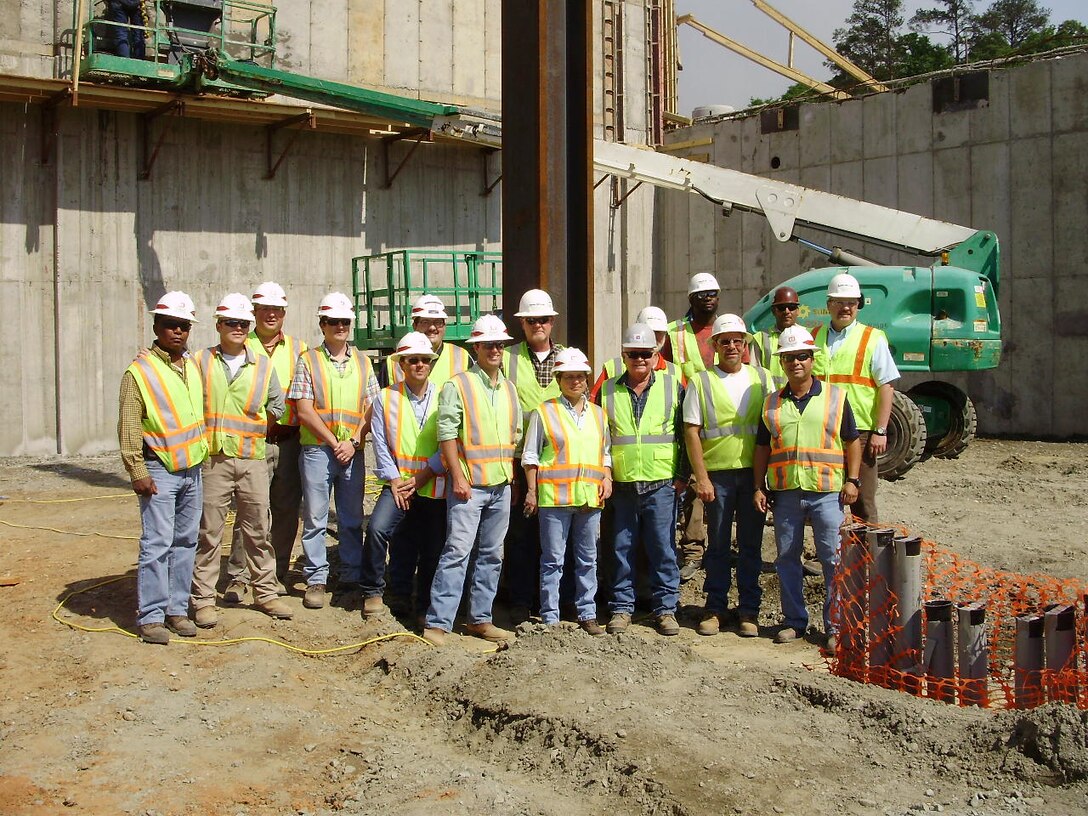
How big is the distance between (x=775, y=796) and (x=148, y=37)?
14.9m

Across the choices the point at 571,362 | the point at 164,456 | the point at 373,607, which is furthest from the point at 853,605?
the point at 164,456

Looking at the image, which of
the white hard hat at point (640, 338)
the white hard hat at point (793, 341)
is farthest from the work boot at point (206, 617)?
the white hard hat at point (793, 341)

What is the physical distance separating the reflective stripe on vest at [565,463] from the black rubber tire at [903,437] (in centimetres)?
570

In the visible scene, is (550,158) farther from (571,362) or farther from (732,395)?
(732,395)

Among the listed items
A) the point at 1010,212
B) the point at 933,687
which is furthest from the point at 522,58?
the point at 1010,212

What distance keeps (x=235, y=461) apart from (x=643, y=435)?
97.9 inches

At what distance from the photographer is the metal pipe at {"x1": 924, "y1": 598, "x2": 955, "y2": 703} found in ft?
19.3

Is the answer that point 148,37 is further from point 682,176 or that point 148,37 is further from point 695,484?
point 695,484

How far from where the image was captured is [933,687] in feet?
19.4

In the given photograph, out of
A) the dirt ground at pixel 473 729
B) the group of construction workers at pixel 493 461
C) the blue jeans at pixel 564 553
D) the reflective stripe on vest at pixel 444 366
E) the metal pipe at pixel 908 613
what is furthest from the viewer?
the reflective stripe on vest at pixel 444 366

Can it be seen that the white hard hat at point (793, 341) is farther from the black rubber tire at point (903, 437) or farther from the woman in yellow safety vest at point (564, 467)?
the black rubber tire at point (903, 437)

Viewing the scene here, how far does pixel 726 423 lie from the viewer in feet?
23.9

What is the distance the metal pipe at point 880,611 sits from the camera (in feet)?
20.2

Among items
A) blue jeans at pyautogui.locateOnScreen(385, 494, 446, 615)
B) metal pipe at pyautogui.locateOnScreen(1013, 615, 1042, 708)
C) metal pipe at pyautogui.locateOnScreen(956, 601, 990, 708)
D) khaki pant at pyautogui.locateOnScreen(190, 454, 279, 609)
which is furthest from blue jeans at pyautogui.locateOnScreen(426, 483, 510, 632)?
metal pipe at pyautogui.locateOnScreen(1013, 615, 1042, 708)
